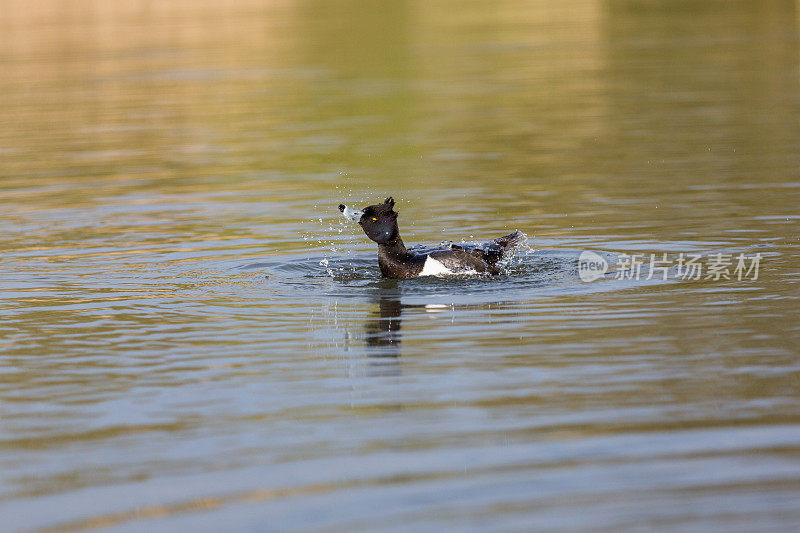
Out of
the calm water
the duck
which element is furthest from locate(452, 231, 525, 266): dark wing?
the calm water

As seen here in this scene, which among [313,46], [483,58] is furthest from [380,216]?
[313,46]

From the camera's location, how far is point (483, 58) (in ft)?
142

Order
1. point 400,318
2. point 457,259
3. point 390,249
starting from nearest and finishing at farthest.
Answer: point 400,318 → point 457,259 → point 390,249

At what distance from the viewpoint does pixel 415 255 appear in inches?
574

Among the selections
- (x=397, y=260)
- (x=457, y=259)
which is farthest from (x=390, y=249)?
(x=457, y=259)

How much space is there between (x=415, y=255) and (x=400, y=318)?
2.04 meters

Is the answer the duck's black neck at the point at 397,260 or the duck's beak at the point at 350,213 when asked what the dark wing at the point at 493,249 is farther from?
the duck's beak at the point at 350,213

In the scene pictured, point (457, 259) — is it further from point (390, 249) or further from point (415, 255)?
point (390, 249)

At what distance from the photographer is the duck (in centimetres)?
1427

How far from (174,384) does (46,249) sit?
7.42 meters

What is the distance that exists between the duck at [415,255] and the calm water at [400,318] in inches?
9.1

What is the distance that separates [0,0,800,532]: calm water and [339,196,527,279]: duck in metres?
0.23

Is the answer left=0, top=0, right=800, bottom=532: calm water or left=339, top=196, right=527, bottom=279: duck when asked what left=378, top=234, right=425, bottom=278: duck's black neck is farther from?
left=0, top=0, right=800, bottom=532: calm water

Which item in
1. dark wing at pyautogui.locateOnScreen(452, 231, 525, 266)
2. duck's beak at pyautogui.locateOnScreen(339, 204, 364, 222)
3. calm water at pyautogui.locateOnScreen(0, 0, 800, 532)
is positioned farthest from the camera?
dark wing at pyautogui.locateOnScreen(452, 231, 525, 266)
